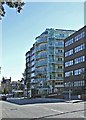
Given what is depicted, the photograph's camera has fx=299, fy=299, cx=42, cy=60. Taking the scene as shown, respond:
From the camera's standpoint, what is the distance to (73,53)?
279 ft

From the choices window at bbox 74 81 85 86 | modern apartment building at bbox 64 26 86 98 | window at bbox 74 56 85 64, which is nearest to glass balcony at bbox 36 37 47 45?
modern apartment building at bbox 64 26 86 98

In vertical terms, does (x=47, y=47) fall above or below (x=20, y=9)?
above

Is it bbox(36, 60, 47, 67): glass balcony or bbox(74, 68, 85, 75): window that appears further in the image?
bbox(36, 60, 47, 67): glass balcony

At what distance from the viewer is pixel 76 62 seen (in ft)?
269

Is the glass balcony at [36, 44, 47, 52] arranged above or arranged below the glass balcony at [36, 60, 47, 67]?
above

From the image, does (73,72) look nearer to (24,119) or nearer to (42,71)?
(42,71)

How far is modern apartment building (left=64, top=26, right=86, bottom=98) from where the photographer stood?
76.2 metres

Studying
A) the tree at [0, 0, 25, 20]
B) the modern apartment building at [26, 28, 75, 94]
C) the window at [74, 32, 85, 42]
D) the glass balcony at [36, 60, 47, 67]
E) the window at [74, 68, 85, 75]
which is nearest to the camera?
the tree at [0, 0, 25, 20]

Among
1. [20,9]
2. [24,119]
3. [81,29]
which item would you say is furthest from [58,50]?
[20,9]

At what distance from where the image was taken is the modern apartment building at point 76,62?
76250mm

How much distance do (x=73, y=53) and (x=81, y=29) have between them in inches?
360

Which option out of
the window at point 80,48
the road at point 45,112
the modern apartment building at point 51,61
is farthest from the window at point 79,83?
the road at point 45,112

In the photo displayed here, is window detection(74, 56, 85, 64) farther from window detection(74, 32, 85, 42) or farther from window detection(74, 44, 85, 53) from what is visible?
window detection(74, 32, 85, 42)

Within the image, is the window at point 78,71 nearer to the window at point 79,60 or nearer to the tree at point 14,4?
the window at point 79,60
